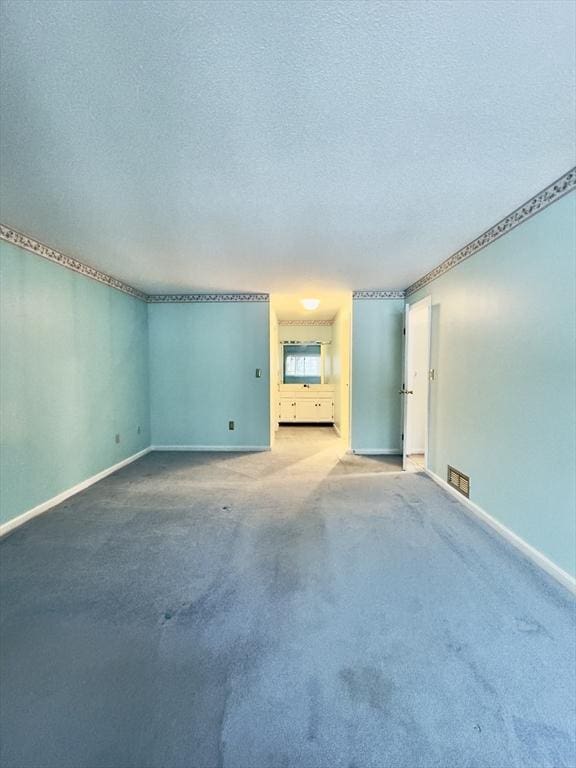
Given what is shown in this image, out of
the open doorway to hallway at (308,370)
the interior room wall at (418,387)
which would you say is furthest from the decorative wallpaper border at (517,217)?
Result: the open doorway to hallway at (308,370)

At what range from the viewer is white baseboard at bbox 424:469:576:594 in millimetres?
1771

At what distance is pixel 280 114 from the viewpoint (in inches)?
53.0

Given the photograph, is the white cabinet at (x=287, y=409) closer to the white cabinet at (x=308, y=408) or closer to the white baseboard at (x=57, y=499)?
the white cabinet at (x=308, y=408)

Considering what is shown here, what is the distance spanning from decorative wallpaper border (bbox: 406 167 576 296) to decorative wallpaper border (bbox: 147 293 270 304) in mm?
2370

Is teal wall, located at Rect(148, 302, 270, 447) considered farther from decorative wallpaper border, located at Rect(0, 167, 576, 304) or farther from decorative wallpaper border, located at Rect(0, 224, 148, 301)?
decorative wallpaper border, located at Rect(0, 224, 148, 301)

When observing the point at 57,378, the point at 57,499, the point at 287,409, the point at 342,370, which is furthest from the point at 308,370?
the point at 57,499

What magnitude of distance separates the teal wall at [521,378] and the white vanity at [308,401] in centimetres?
406

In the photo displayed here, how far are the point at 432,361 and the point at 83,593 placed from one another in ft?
11.0

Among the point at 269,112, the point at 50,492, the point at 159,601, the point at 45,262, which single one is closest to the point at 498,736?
the point at 159,601

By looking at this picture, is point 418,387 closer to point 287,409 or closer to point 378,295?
point 378,295

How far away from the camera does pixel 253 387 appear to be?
4746 mm

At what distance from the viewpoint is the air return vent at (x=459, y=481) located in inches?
109

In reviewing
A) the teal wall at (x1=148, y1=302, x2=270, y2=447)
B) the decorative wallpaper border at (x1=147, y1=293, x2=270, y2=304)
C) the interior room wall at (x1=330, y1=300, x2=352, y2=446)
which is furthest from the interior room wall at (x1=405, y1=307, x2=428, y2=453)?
the decorative wallpaper border at (x1=147, y1=293, x2=270, y2=304)

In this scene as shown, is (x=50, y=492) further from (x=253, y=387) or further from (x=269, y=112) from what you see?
(x=269, y=112)
